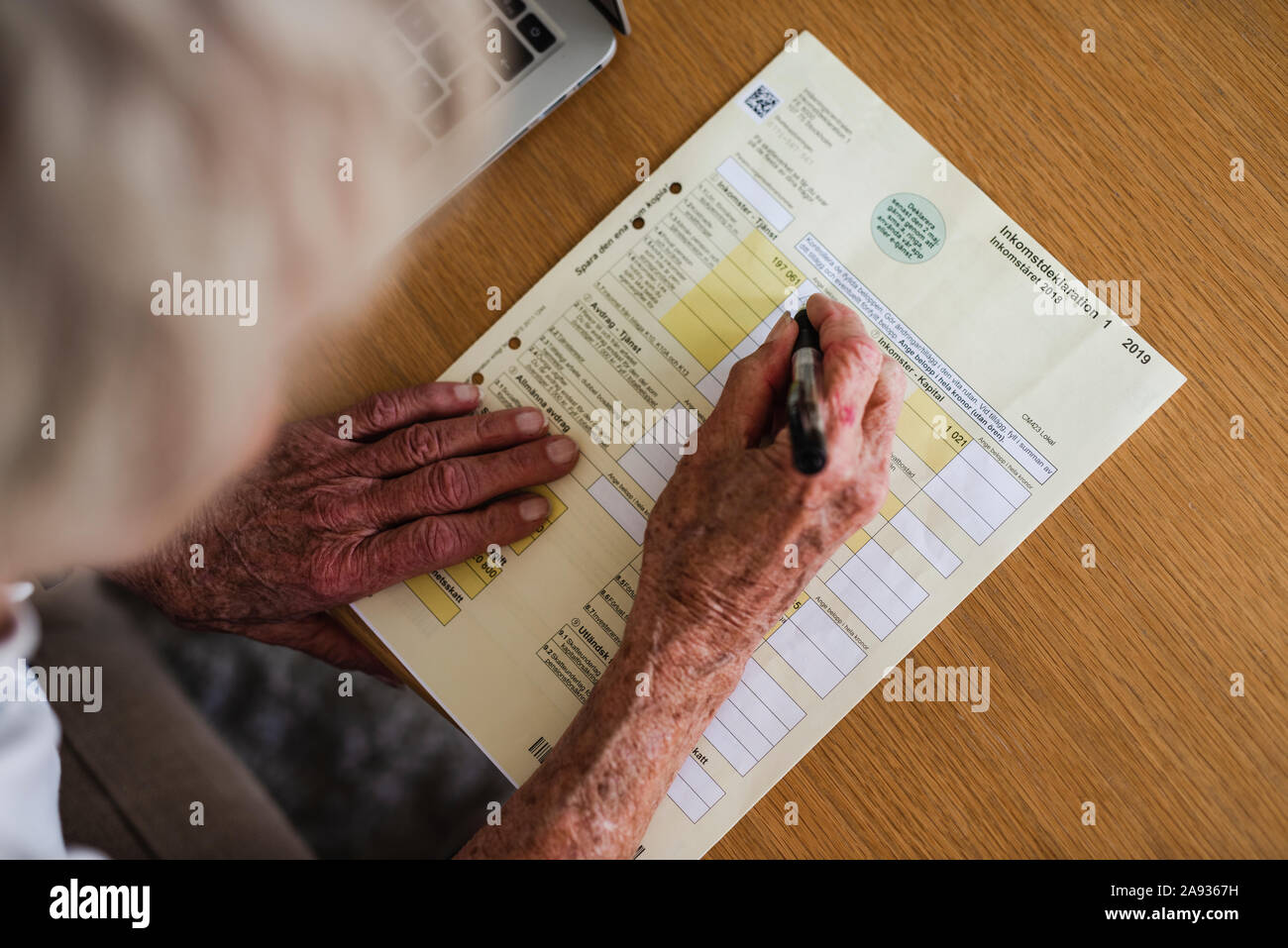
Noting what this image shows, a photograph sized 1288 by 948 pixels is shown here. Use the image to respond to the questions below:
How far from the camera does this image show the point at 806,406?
1.83 ft

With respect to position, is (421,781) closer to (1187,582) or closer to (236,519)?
(236,519)

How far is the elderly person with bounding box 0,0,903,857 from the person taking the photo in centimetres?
54

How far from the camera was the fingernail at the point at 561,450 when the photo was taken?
2.24 feet

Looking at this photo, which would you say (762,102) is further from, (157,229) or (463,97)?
(157,229)

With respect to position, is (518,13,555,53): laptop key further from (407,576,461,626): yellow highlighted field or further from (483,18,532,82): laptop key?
(407,576,461,626): yellow highlighted field

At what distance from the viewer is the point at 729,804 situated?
2.15 feet

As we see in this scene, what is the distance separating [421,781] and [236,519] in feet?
2.07

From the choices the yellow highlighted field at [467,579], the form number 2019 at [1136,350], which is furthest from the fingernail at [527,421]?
the form number 2019 at [1136,350]

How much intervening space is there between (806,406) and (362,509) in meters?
0.39

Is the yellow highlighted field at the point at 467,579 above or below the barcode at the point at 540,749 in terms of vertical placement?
above

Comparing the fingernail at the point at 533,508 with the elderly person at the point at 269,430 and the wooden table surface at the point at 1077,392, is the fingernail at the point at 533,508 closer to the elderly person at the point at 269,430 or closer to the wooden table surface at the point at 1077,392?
the elderly person at the point at 269,430

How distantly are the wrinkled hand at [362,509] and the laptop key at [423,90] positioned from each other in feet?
0.76

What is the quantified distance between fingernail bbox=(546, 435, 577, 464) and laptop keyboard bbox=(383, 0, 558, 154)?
27cm

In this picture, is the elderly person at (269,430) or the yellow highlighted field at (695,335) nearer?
the elderly person at (269,430)
